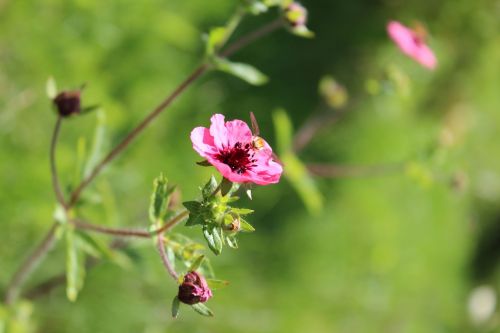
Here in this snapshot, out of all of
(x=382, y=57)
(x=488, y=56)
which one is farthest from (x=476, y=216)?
(x=382, y=57)

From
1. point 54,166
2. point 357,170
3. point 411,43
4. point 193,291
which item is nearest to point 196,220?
point 193,291

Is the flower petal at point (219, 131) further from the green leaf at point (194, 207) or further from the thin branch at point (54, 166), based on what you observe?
the thin branch at point (54, 166)

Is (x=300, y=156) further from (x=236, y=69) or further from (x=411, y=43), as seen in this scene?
(x=236, y=69)

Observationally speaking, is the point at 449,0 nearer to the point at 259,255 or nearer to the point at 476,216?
the point at 476,216

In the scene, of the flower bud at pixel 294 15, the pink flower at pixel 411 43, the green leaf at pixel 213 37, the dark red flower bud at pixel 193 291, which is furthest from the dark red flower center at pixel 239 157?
the pink flower at pixel 411 43

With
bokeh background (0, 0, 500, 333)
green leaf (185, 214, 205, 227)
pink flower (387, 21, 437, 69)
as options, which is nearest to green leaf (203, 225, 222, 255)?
green leaf (185, 214, 205, 227)

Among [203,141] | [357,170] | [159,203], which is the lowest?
[357,170]
